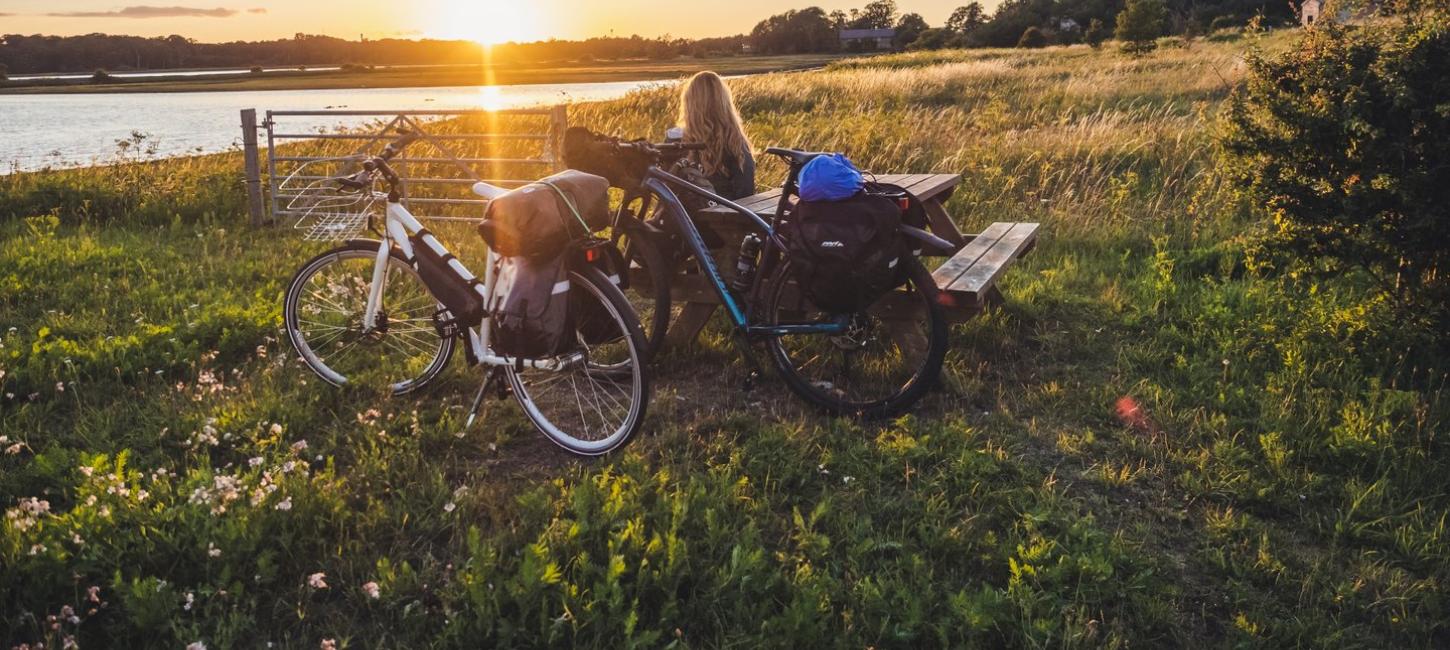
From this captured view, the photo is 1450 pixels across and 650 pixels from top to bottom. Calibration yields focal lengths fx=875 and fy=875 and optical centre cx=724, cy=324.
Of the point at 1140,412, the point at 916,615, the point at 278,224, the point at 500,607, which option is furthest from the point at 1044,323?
the point at 278,224

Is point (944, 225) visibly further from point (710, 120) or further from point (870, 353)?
point (710, 120)

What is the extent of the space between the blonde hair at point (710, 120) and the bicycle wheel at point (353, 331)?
1869 millimetres

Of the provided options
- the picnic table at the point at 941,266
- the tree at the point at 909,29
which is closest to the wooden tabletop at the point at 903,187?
the picnic table at the point at 941,266

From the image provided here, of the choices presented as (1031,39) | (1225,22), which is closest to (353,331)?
(1225,22)

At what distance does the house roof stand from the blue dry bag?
12588cm

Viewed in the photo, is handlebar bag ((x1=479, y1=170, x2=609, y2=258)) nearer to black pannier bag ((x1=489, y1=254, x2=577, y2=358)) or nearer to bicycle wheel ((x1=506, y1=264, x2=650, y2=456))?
black pannier bag ((x1=489, y1=254, x2=577, y2=358))

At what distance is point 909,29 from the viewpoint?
121 meters

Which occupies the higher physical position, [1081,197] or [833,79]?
[833,79]

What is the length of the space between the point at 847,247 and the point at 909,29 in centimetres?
12591

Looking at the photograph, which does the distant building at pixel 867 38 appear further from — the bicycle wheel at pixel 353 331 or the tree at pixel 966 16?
the bicycle wheel at pixel 353 331

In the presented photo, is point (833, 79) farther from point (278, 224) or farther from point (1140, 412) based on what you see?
point (1140, 412)

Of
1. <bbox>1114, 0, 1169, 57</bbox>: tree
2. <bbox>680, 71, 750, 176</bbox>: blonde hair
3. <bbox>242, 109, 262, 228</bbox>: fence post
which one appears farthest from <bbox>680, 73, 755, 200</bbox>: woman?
<bbox>1114, 0, 1169, 57</bbox>: tree

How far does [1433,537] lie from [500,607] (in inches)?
136

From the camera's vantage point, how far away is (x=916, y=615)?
9.42 feet
